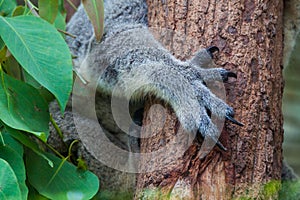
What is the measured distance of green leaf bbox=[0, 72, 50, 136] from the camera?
1.89m

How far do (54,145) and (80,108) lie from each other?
0.71 feet

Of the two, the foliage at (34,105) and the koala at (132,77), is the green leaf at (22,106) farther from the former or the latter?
the koala at (132,77)

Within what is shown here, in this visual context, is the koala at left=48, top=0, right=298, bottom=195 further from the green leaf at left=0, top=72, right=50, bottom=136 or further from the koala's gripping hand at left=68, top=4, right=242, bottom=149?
the green leaf at left=0, top=72, right=50, bottom=136

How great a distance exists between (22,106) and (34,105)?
50 mm

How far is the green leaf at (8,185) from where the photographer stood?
1.69 m

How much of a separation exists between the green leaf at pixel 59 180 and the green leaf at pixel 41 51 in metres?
0.27

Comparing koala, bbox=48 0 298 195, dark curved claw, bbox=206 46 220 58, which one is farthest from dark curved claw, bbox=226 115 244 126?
dark curved claw, bbox=206 46 220 58

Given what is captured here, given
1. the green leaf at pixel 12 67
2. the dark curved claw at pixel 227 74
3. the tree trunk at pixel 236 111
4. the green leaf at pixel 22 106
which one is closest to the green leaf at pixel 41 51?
the green leaf at pixel 22 106

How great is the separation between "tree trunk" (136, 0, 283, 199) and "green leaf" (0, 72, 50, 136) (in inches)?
15.9

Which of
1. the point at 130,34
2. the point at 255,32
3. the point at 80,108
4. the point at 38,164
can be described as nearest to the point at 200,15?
the point at 255,32

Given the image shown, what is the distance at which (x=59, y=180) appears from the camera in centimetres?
203

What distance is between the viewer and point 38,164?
2055mm

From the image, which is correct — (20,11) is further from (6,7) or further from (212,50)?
(212,50)

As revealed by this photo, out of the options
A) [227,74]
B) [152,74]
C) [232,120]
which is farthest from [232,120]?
[152,74]
